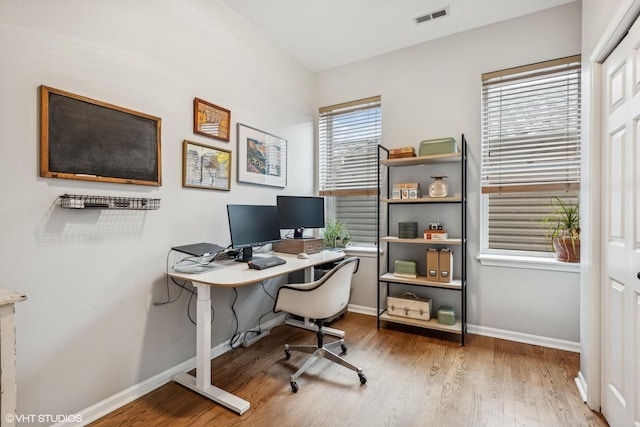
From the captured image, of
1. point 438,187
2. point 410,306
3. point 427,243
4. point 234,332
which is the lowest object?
point 234,332

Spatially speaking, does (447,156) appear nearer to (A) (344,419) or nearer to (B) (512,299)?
(B) (512,299)

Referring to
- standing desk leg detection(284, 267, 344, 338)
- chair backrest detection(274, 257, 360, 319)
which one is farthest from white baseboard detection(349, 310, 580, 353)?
chair backrest detection(274, 257, 360, 319)

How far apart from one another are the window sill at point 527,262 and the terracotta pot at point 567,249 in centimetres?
4

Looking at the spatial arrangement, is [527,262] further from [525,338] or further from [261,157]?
[261,157]

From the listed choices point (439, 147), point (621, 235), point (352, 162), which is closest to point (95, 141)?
point (352, 162)

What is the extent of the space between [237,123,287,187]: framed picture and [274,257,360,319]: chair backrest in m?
1.18

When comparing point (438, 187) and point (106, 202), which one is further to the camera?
point (438, 187)

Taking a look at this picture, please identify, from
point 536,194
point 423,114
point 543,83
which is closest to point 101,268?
point 423,114

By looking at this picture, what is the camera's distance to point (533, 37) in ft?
8.81

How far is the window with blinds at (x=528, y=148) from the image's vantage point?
2604mm

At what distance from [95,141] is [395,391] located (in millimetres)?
2436

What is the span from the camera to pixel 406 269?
9.88 ft

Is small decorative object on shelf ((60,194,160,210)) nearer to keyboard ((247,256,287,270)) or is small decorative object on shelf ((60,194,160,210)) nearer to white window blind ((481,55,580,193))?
keyboard ((247,256,287,270))

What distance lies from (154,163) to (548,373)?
3202 millimetres
